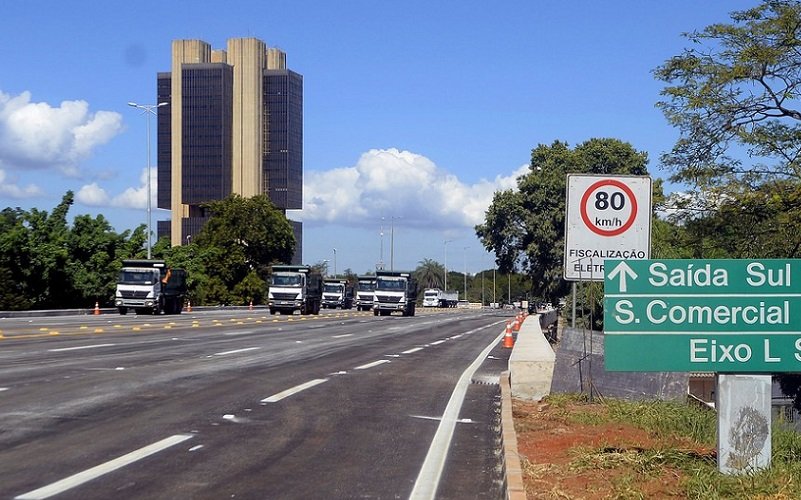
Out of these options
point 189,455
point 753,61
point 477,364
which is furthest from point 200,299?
point 189,455

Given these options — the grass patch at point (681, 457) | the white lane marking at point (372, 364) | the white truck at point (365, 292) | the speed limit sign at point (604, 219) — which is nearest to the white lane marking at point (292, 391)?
the white lane marking at point (372, 364)

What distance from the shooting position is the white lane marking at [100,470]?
7.65 meters

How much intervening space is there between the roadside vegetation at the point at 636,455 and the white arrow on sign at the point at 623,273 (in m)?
1.62

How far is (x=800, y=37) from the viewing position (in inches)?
728

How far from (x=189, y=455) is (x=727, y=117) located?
13.5 m

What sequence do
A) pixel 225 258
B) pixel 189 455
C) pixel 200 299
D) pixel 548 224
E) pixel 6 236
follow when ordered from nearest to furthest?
pixel 189 455, pixel 6 236, pixel 548 224, pixel 200 299, pixel 225 258

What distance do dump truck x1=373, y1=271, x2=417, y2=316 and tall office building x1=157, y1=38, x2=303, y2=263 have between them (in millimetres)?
116870

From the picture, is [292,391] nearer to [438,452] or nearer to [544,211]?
[438,452]

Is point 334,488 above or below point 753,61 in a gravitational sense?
below

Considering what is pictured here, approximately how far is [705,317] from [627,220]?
481 centimetres

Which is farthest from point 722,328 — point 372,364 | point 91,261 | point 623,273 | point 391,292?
point 91,261

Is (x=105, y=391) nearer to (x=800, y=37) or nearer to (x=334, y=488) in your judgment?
(x=334, y=488)

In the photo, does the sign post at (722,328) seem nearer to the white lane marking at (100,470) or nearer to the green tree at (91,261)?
the white lane marking at (100,470)

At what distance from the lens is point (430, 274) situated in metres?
193
